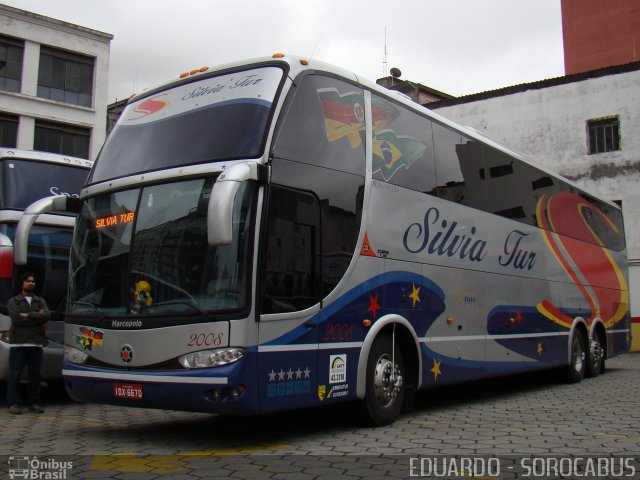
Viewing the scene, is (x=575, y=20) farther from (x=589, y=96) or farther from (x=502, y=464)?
(x=502, y=464)

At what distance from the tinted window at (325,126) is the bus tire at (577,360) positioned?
314 inches

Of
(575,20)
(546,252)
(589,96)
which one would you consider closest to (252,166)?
(546,252)

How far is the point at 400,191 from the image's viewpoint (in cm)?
873

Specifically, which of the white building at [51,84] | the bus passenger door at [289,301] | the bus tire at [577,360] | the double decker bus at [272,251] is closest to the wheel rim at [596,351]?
the bus tire at [577,360]

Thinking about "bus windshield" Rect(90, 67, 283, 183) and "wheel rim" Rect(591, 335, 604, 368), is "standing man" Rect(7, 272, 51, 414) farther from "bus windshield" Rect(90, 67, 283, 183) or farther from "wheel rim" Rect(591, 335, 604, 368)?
"wheel rim" Rect(591, 335, 604, 368)

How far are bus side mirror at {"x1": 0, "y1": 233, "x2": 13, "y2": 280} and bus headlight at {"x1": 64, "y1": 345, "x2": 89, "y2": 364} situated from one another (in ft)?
9.17

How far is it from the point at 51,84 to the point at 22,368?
2402 cm

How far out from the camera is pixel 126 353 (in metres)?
6.95

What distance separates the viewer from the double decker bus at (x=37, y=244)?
33.6 feet

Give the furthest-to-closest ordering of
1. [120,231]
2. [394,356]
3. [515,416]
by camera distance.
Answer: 1. [515,416]
2. [394,356]
3. [120,231]

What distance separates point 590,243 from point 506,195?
15.5 ft

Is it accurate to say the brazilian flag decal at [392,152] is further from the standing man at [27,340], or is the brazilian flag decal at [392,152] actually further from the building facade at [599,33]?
the building facade at [599,33]

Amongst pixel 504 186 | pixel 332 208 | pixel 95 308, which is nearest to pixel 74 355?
pixel 95 308

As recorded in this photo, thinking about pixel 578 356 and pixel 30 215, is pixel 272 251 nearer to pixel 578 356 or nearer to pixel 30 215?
pixel 30 215
